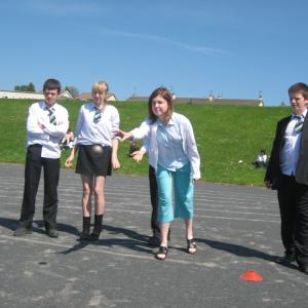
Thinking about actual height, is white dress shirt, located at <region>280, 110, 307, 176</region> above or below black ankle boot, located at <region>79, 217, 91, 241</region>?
above

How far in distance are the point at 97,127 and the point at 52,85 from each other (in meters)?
0.87

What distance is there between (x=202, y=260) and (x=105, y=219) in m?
2.96

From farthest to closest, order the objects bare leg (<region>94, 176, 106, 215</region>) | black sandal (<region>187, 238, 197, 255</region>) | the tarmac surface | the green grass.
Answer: the green grass < bare leg (<region>94, 176, 106, 215</region>) < black sandal (<region>187, 238, 197, 255</region>) < the tarmac surface

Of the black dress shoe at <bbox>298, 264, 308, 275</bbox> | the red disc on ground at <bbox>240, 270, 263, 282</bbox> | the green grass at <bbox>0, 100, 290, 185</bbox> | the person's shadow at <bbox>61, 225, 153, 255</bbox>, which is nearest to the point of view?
the red disc on ground at <bbox>240, 270, 263, 282</bbox>

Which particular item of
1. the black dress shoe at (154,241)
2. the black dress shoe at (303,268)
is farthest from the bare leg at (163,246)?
the black dress shoe at (303,268)

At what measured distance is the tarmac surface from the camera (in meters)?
4.66

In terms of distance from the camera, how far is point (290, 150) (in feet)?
20.2

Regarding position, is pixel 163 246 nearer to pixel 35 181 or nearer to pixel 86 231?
pixel 86 231

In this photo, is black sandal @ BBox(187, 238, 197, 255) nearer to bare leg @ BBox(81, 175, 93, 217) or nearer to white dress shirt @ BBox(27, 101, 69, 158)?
bare leg @ BBox(81, 175, 93, 217)

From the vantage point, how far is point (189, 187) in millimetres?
6449

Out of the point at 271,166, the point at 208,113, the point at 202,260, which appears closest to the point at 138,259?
the point at 202,260

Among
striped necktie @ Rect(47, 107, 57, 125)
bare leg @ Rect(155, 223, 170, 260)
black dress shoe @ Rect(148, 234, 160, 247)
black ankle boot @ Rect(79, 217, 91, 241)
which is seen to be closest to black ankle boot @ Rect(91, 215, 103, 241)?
black ankle boot @ Rect(79, 217, 91, 241)

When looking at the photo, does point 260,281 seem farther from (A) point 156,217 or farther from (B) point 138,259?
(A) point 156,217

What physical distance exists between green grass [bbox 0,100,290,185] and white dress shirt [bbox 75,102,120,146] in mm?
13567
